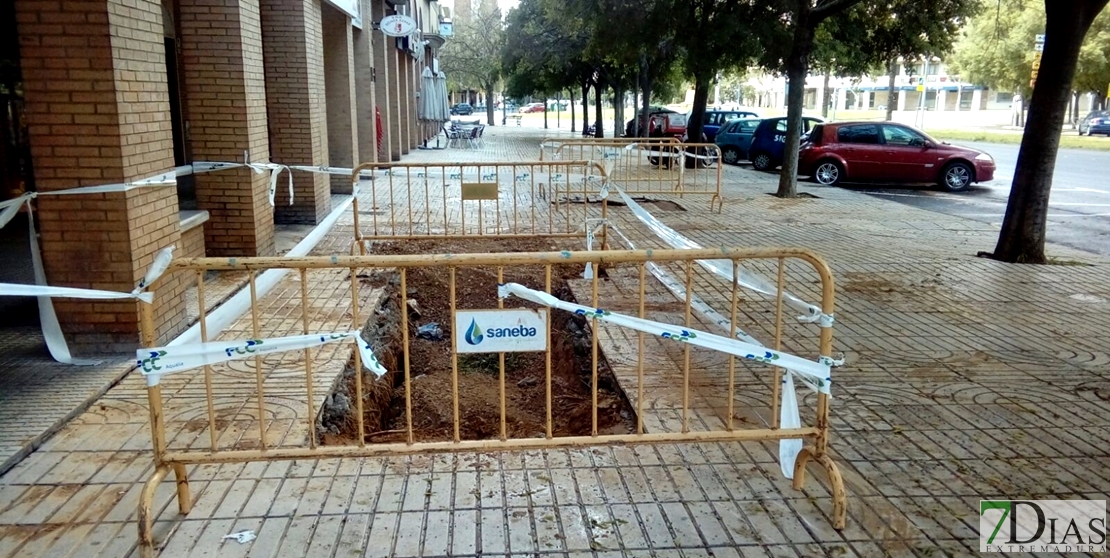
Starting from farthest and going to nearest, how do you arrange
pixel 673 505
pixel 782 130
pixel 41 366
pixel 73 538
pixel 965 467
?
pixel 782 130 → pixel 41 366 → pixel 965 467 → pixel 673 505 → pixel 73 538

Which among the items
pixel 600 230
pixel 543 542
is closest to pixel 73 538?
pixel 543 542

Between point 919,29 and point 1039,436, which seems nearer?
point 1039,436

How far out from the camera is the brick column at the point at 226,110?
26.9 ft

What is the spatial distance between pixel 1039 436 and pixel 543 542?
300 cm

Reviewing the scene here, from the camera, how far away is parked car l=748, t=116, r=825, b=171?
945 inches

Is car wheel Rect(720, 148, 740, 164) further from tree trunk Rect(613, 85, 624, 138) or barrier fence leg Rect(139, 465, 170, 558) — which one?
barrier fence leg Rect(139, 465, 170, 558)

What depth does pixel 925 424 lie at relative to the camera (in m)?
4.89

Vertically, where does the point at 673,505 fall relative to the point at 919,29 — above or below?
below

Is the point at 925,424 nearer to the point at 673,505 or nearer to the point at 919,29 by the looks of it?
the point at 673,505

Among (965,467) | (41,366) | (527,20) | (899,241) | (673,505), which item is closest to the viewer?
(673,505)

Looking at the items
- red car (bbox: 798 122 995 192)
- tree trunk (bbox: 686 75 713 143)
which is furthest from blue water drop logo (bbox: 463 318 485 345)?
tree trunk (bbox: 686 75 713 143)

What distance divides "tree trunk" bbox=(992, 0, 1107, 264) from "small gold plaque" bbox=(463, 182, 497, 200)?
5.95m

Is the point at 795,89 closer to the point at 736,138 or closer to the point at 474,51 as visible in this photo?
the point at 736,138

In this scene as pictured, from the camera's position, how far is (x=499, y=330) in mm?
3713
